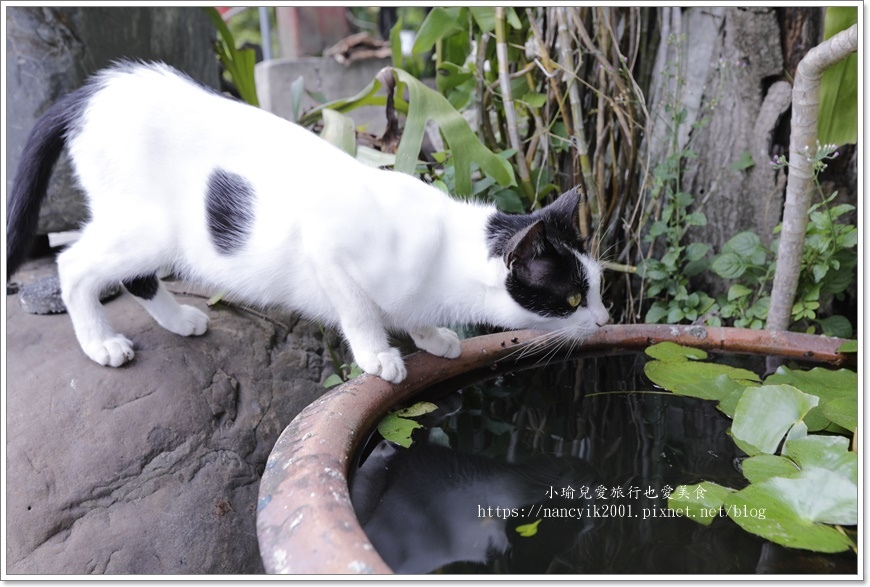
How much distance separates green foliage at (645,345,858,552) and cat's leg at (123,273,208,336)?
1078 millimetres

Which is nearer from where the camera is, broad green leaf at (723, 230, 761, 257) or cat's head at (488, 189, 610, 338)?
cat's head at (488, 189, 610, 338)

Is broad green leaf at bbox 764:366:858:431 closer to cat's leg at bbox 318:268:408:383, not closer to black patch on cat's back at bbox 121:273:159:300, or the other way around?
cat's leg at bbox 318:268:408:383

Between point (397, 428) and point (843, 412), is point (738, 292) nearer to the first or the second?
point (843, 412)

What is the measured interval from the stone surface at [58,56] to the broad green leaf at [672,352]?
167 centimetres

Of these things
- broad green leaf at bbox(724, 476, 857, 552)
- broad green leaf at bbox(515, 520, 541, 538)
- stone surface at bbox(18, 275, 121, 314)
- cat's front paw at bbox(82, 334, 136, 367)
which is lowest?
stone surface at bbox(18, 275, 121, 314)

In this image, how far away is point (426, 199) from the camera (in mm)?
1332

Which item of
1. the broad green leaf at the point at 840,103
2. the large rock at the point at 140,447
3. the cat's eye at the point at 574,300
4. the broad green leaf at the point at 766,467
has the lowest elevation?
the large rock at the point at 140,447

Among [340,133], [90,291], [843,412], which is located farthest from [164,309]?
[843,412]

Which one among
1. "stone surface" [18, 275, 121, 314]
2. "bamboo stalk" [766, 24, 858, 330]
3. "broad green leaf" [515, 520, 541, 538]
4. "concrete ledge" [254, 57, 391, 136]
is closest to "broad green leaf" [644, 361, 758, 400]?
"bamboo stalk" [766, 24, 858, 330]

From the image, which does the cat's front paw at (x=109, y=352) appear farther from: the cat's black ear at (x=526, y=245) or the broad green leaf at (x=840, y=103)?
the broad green leaf at (x=840, y=103)

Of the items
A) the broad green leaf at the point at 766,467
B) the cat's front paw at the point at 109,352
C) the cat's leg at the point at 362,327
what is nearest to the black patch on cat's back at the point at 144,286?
the cat's front paw at the point at 109,352

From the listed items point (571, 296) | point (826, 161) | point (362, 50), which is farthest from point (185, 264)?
point (362, 50)

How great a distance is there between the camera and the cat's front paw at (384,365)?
1259 millimetres

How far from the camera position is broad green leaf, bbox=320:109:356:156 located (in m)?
1.83
